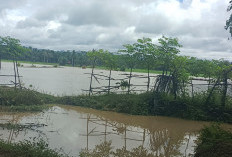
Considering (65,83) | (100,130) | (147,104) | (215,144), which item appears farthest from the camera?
(65,83)

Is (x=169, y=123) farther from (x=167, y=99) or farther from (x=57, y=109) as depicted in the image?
(x=57, y=109)

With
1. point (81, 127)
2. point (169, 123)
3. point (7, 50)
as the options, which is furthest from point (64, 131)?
point (7, 50)

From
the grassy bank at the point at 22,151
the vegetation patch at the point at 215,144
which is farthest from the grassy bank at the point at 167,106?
the grassy bank at the point at 22,151

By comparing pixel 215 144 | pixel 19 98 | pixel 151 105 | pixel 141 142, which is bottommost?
pixel 141 142

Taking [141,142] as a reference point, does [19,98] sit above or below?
above

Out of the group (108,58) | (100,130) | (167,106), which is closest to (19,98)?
(100,130)

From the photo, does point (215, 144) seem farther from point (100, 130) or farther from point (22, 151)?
point (100, 130)

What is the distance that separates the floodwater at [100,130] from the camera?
7.18m

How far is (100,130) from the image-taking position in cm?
902

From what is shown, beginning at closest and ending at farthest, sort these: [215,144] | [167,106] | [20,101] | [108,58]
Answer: [215,144]
[20,101]
[167,106]
[108,58]

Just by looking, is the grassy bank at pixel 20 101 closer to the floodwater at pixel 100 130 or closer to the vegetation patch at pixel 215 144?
the floodwater at pixel 100 130

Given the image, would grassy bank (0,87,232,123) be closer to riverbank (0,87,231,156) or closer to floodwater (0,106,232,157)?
riverbank (0,87,231,156)

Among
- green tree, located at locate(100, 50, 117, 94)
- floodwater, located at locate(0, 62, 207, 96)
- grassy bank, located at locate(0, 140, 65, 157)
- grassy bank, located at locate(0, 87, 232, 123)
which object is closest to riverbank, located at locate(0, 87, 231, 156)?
grassy bank, located at locate(0, 87, 232, 123)

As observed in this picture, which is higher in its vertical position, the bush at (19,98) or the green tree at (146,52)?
the green tree at (146,52)
